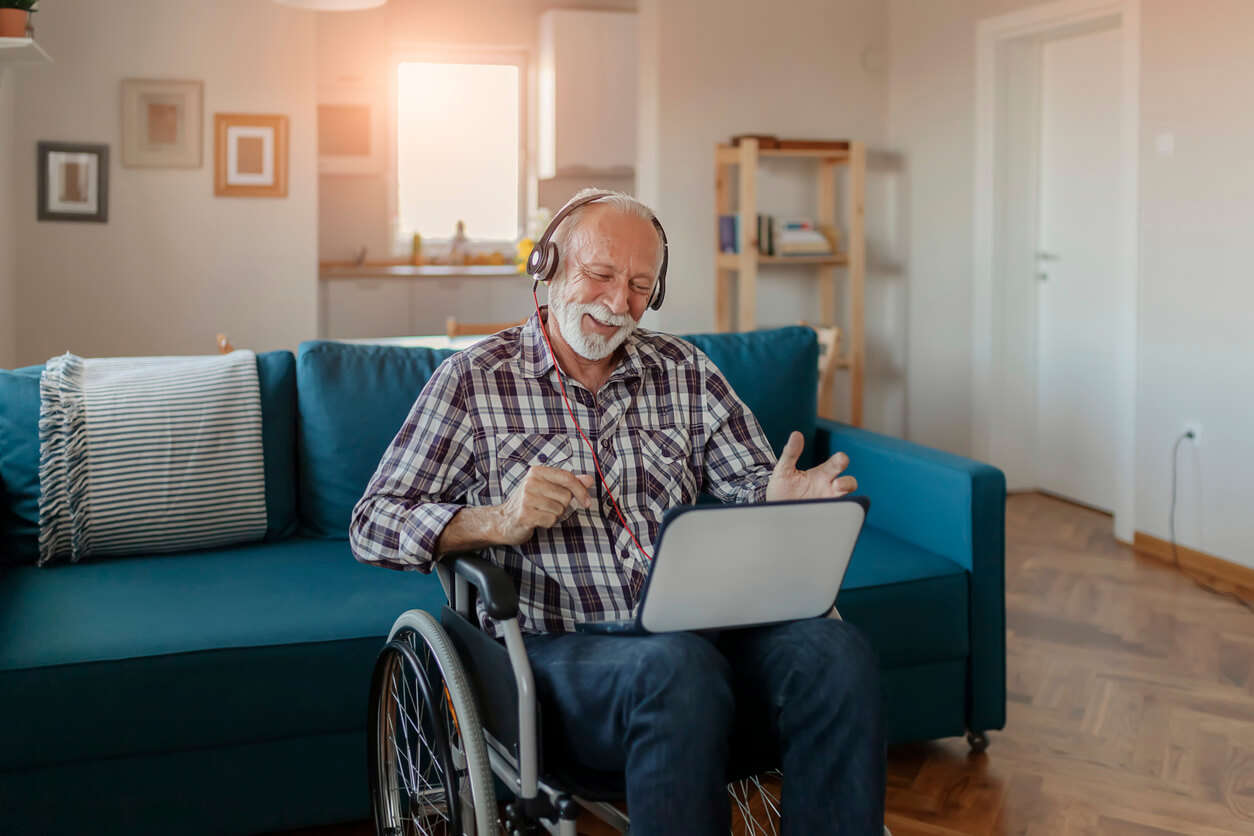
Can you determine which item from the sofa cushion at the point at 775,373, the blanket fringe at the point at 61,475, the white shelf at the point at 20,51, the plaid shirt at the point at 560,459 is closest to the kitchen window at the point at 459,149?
the white shelf at the point at 20,51

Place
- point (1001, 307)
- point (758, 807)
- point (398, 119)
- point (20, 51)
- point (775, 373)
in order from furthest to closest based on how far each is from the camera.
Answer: point (398, 119), point (1001, 307), point (20, 51), point (775, 373), point (758, 807)

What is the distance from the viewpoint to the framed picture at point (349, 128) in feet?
23.6

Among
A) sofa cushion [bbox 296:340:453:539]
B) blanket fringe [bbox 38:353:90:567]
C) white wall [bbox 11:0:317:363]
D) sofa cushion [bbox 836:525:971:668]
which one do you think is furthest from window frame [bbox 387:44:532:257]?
sofa cushion [bbox 836:525:971:668]

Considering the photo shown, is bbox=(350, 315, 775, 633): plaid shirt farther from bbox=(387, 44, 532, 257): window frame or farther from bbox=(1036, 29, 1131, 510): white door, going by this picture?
bbox=(387, 44, 532, 257): window frame

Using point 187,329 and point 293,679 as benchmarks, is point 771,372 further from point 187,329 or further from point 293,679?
point 187,329

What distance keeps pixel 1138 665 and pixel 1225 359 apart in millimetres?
1426

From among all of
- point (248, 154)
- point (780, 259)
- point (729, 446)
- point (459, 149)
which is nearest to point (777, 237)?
point (780, 259)

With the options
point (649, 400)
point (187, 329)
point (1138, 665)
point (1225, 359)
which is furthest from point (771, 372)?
point (187, 329)

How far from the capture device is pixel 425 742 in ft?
5.81

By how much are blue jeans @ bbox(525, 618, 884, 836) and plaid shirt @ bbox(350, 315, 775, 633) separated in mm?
180

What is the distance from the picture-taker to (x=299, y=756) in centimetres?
213

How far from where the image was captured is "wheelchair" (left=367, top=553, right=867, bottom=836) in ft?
4.89

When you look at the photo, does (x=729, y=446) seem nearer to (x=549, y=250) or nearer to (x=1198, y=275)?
(x=549, y=250)

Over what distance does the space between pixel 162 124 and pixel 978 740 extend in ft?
14.7
